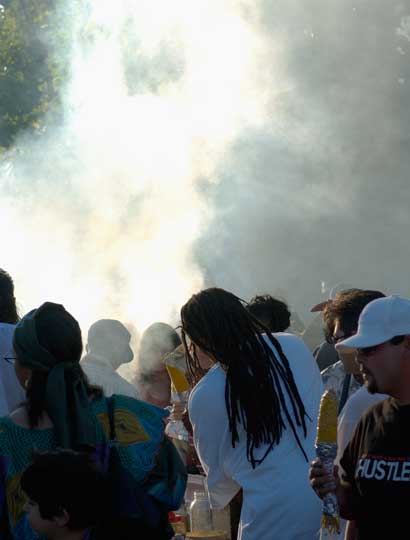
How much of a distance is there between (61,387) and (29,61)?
1879 cm

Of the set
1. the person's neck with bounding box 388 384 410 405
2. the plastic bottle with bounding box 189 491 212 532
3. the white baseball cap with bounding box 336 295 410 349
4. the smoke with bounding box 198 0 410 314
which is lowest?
the plastic bottle with bounding box 189 491 212 532

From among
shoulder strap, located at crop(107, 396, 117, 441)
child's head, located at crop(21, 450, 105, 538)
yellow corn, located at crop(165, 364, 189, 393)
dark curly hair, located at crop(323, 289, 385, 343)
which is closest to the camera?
child's head, located at crop(21, 450, 105, 538)

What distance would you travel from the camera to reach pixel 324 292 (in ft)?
36.2

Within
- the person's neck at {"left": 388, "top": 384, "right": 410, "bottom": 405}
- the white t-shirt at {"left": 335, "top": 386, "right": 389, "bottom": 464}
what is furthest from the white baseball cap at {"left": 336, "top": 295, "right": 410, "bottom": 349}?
the white t-shirt at {"left": 335, "top": 386, "right": 389, "bottom": 464}

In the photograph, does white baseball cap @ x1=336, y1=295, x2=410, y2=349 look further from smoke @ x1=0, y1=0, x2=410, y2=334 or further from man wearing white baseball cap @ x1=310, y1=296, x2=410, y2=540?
smoke @ x1=0, y1=0, x2=410, y2=334

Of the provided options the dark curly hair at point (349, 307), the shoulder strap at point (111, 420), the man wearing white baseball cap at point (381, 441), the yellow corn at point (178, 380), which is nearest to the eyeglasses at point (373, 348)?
the man wearing white baseball cap at point (381, 441)

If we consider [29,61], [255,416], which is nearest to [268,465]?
[255,416]

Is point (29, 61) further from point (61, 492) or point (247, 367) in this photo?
point (61, 492)

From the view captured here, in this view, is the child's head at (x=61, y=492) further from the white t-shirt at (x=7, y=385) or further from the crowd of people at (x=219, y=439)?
the white t-shirt at (x=7, y=385)

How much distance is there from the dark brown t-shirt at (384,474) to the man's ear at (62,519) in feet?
2.36

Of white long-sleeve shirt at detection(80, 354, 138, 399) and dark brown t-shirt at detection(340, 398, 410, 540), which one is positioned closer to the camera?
dark brown t-shirt at detection(340, 398, 410, 540)

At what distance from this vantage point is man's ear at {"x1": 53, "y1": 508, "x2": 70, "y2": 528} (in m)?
2.48

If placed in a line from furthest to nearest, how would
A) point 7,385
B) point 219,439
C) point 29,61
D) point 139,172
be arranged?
point 29,61, point 139,172, point 7,385, point 219,439

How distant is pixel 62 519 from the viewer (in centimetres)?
248
